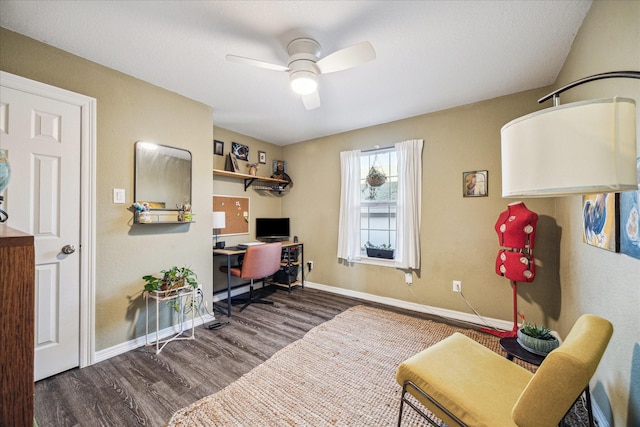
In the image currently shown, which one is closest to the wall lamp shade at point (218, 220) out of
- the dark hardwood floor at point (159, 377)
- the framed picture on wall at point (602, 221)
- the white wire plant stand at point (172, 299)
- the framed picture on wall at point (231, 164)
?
the framed picture on wall at point (231, 164)

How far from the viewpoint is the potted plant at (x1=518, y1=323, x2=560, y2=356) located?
1.45 m

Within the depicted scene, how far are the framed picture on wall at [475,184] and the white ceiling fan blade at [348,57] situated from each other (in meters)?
1.91

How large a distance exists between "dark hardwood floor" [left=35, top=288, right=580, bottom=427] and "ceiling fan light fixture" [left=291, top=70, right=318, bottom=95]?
7.25 feet

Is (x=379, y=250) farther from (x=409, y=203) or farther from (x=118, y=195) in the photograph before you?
(x=118, y=195)

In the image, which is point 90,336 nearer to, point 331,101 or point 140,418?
point 140,418

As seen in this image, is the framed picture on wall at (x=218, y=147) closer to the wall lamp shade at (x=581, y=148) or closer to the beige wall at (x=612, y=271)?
the wall lamp shade at (x=581, y=148)

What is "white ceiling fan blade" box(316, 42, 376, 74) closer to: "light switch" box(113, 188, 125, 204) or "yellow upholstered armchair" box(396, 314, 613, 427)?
"yellow upholstered armchair" box(396, 314, 613, 427)

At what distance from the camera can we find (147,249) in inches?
91.6

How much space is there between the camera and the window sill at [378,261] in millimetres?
3348

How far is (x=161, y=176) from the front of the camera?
94.7 inches

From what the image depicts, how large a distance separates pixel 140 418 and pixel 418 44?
3.06 m

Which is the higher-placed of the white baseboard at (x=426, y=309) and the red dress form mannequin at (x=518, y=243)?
the red dress form mannequin at (x=518, y=243)

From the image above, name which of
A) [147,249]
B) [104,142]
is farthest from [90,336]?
[104,142]

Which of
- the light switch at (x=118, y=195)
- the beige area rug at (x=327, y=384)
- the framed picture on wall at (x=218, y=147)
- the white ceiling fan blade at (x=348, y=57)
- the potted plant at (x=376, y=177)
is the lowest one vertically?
the beige area rug at (x=327, y=384)
